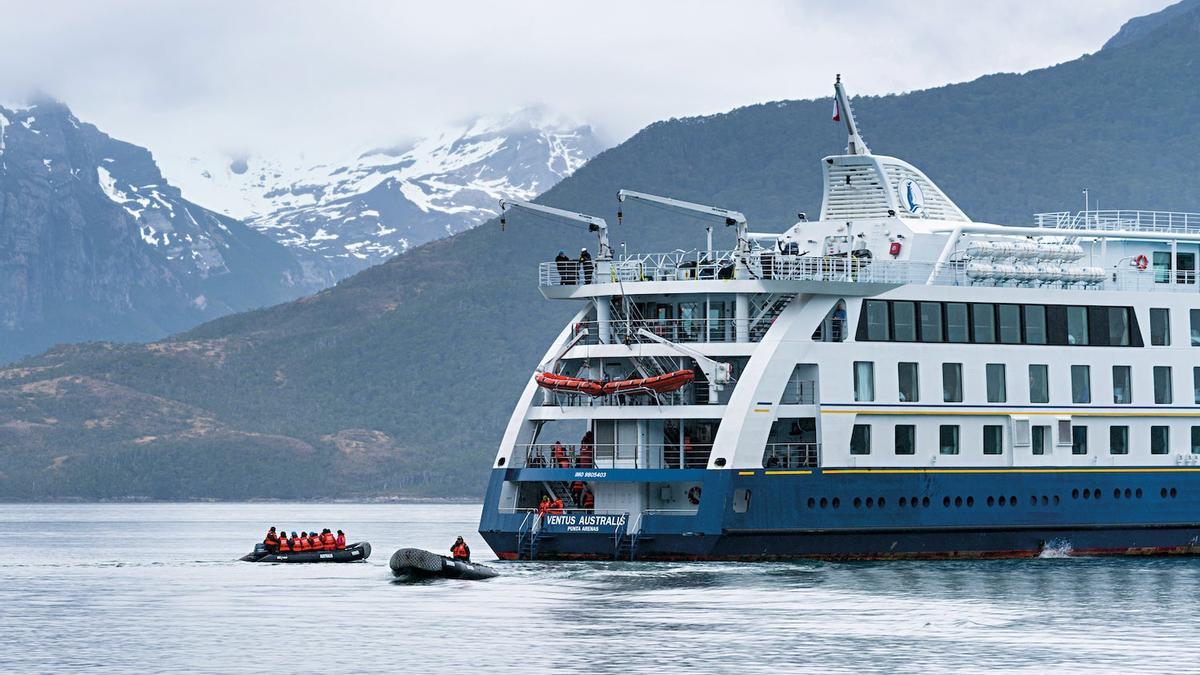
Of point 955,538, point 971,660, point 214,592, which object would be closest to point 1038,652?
point 971,660

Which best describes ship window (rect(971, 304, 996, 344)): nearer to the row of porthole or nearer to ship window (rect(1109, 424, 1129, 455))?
the row of porthole

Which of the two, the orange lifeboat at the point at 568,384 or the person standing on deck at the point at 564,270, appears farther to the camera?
the person standing on deck at the point at 564,270

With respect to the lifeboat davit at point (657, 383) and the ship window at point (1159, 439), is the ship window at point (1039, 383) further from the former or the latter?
the lifeboat davit at point (657, 383)

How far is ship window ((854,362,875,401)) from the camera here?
58.8 meters

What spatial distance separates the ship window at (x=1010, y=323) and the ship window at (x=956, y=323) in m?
1.14

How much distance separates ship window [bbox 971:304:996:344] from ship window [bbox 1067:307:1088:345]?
262cm

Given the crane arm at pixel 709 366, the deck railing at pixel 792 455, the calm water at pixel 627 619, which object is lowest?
the calm water at pixel 627 619

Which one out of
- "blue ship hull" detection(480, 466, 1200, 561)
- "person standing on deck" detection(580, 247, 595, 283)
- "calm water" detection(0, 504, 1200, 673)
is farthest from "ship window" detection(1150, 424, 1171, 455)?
"person standing on deck" detection(580, 247, 595, 283)

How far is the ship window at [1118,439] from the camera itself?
62.8 metres

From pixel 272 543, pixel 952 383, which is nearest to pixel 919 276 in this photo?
pixel 952 383

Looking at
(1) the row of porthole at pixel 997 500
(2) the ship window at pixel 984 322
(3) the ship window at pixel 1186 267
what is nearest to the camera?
(1) the row of porthole at pixel 997 500

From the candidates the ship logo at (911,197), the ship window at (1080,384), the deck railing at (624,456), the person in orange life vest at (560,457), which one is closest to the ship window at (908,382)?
the ship window at (1080,384)

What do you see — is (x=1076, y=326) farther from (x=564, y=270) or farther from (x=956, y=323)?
(x=564, y=270)

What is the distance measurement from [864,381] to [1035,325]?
6.05 m
